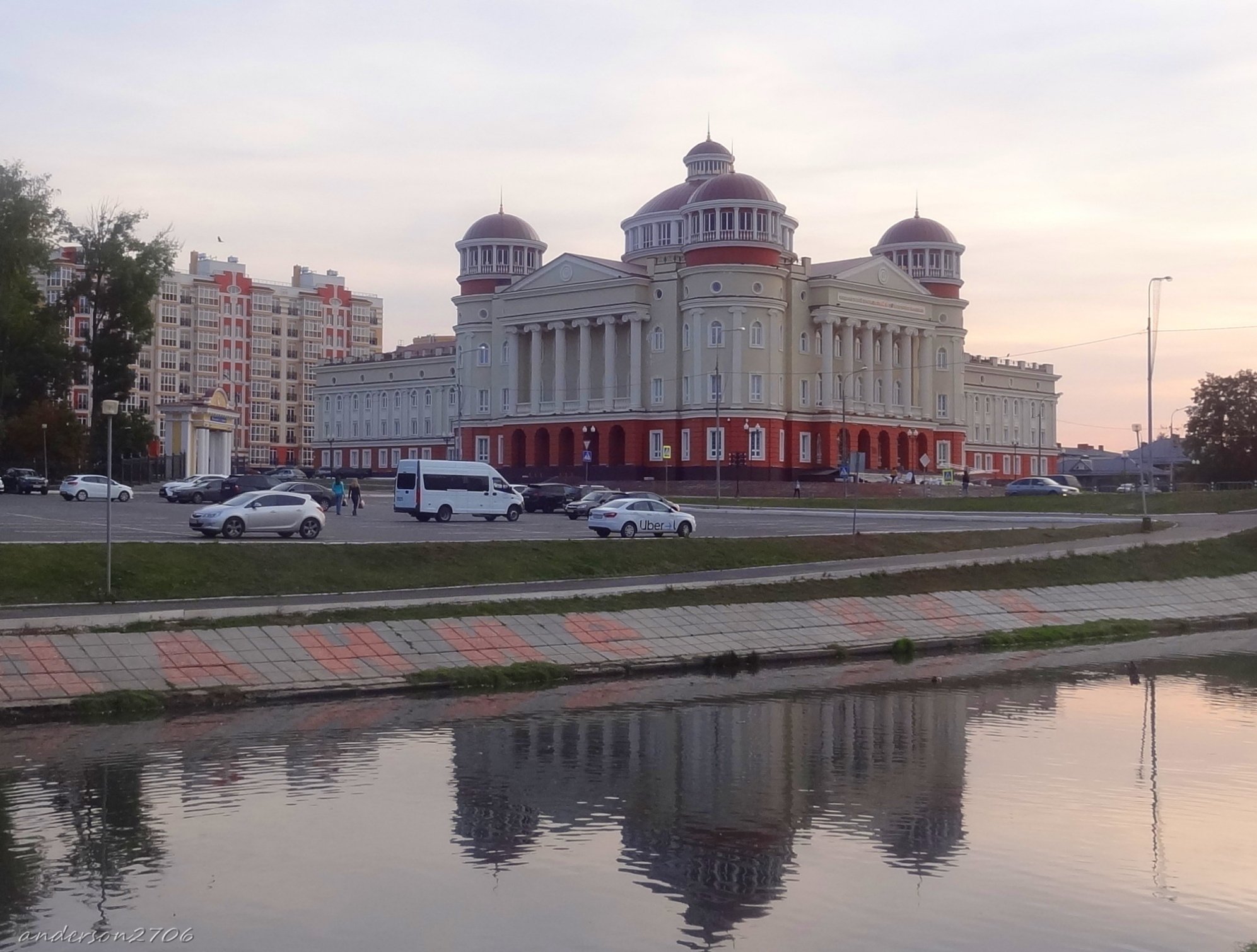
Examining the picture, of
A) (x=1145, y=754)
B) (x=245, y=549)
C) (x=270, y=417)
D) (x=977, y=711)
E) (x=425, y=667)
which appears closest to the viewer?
(x=1145, y=754)

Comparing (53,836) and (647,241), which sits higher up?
(647,241)

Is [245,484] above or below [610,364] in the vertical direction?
below

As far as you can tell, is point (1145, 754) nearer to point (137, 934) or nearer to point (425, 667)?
point (425, 667)

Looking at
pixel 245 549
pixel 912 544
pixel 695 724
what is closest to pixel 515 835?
pixel 695 724

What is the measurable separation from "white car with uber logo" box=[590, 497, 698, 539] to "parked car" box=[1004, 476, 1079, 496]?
1568 inches

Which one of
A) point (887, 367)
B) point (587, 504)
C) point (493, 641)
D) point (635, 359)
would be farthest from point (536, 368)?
point (493, 641)

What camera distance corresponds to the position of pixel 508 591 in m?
33.8

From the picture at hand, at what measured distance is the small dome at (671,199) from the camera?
13400 centimetres

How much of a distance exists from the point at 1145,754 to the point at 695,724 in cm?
692

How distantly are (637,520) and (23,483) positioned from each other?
47041mm

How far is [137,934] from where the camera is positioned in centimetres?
1162

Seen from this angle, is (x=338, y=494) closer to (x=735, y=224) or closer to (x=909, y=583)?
(x=909, y=583)

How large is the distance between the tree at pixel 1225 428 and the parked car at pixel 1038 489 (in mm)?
17423

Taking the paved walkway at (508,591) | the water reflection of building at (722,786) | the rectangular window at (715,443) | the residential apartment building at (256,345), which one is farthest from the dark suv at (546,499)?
the residential apartment building at (256,345)
